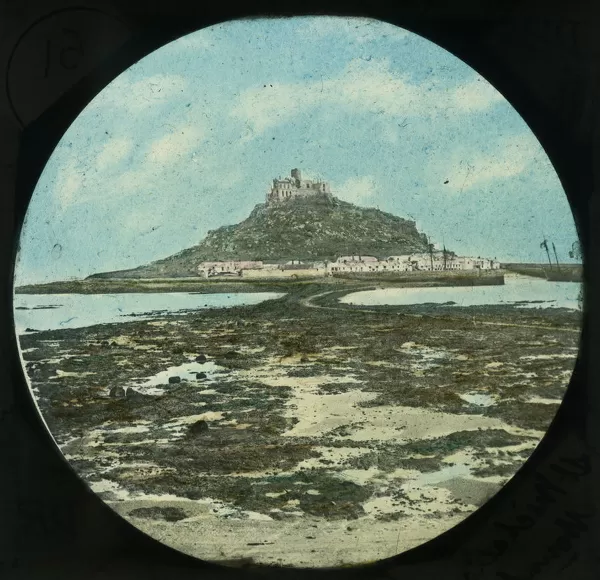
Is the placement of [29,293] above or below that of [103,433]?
above

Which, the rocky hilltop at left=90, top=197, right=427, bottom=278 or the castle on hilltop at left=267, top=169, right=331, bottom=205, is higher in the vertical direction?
the castle on hilltop at left=267, top=169, right=331, bottom=205

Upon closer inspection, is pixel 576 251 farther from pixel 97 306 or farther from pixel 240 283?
pixel 97 306

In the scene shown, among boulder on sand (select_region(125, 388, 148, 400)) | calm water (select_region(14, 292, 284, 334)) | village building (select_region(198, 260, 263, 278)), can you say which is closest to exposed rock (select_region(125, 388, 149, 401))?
boulder on sand (select_region(125, 388, 148, 400))

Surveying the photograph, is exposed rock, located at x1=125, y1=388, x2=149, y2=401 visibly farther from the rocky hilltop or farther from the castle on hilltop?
the castle on hilltop

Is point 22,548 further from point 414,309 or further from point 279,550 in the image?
point 414,309

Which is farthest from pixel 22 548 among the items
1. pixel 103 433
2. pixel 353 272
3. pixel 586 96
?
pixel 586 96

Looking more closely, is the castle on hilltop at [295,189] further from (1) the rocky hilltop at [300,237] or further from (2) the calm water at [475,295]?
(2) the calm water at [475,295]
